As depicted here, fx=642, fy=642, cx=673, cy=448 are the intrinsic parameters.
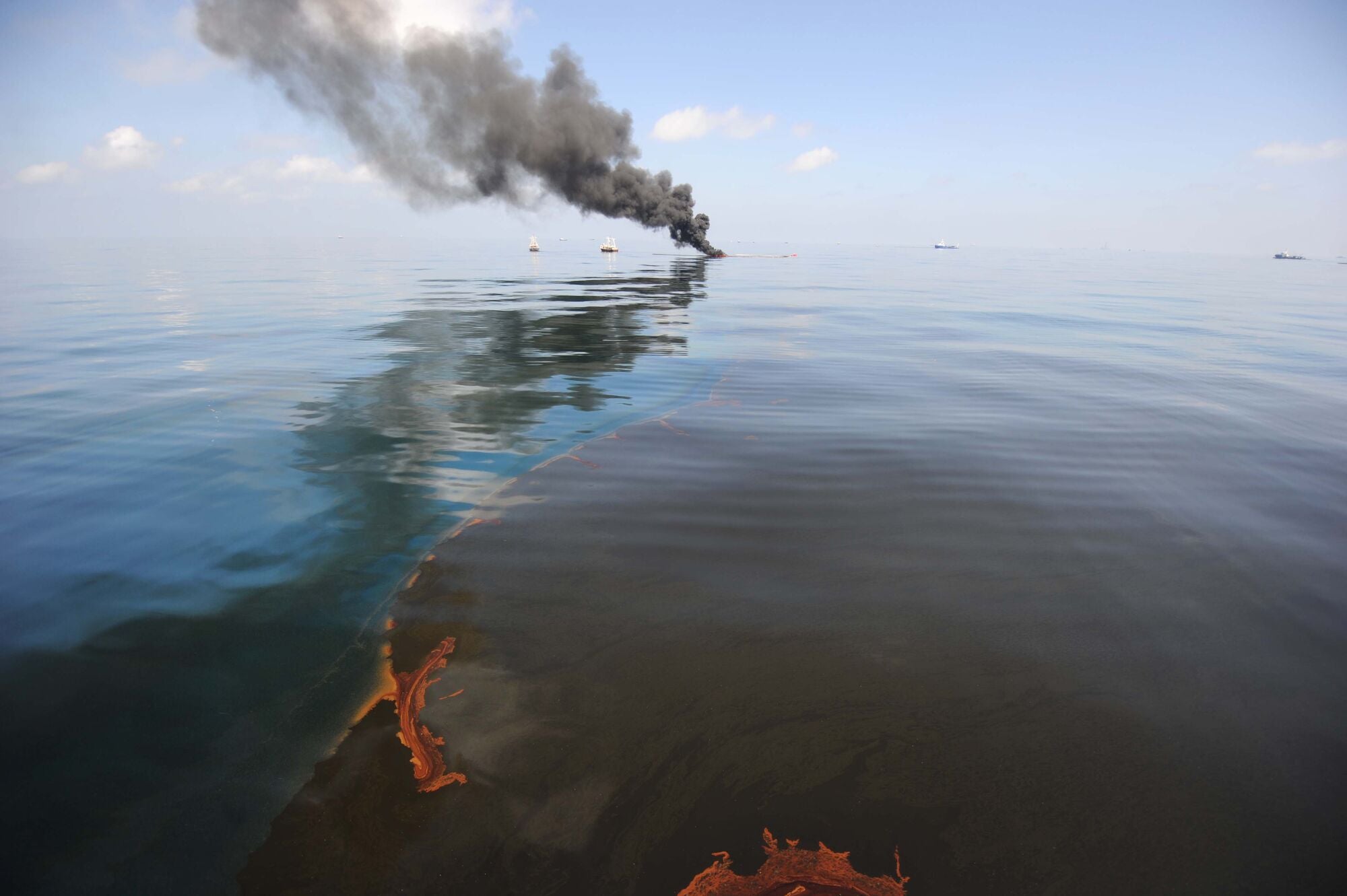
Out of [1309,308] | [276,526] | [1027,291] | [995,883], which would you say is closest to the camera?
[995,883]

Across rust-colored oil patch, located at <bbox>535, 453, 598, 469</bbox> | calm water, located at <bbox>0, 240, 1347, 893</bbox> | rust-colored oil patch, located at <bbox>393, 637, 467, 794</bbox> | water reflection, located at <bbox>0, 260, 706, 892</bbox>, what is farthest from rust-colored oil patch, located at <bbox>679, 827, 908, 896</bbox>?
rust-colored oil patch, located at <bbox>535, 453, 598, 469</bbox>

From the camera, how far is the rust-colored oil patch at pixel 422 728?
13.0ft

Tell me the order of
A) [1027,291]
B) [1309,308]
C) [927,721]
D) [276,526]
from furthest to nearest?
[1027,291]
[1309,308]
[276,526]
[927,721]

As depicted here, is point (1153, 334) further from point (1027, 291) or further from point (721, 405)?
point (1027, 291)

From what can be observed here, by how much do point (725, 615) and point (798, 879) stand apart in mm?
2424

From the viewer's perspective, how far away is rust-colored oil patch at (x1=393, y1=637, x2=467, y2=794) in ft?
13.0

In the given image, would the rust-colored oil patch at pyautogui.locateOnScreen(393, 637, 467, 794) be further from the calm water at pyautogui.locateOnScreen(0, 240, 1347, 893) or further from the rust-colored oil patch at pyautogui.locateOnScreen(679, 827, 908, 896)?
the rust-colored oil patch at pyautogui.locateOnScreen(679, 827, 908, 896)

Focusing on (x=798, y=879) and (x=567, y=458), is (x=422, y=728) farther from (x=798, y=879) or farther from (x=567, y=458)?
(x=567, y=458)

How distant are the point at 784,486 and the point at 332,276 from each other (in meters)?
51.4

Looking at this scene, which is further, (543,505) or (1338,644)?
(543,505)

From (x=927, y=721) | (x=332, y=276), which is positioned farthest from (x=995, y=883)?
(x=332, y=276)

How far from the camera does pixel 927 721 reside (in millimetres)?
4430

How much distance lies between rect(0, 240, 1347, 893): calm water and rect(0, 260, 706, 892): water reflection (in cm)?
3

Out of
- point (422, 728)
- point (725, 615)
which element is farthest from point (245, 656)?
point (725, 615)
